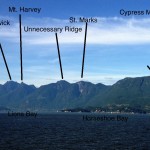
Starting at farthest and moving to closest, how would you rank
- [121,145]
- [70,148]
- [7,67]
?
[121,145] < [70,148] < [7,67]

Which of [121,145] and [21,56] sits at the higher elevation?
[21,56]

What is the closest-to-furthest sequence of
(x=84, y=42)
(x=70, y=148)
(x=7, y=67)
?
(x=7, y=67) < (x=84, y=42) < (x=70, y=148)

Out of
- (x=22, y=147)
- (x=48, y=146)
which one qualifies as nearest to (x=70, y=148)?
(x=48, y=146)

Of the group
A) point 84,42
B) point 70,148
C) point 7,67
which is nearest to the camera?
point 7,67

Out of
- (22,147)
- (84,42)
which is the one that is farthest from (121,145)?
(84,42)

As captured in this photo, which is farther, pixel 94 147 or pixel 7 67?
pixel 94 147

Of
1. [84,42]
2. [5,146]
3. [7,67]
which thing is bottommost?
[5,146]

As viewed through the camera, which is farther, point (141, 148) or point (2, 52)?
point (141, 148)

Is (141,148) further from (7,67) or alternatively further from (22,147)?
(7,67)

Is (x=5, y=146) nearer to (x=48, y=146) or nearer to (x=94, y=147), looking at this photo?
(x=48, y=146)
